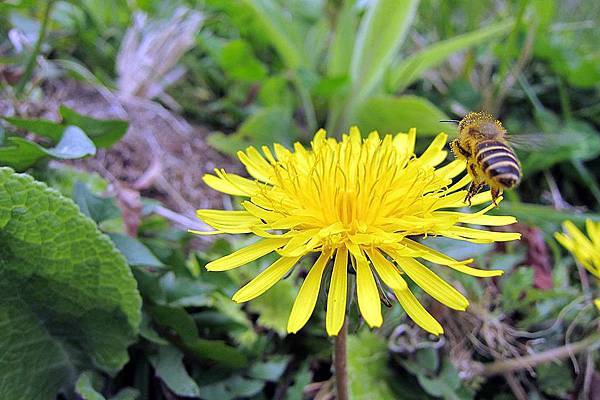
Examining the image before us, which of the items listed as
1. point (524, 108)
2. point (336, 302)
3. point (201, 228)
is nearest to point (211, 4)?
point (201, 228)

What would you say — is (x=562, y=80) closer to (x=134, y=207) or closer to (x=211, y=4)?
(x=211, y=4)

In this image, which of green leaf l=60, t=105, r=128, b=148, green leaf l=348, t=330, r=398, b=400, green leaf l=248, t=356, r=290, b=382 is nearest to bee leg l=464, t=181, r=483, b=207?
green leaf l=348, t=330, r=398, b=400

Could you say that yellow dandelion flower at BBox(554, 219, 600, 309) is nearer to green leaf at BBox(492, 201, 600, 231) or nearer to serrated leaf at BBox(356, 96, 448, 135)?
green leaf at BBox(492, 201, 600, 231)

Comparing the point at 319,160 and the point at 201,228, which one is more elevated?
the point at 319,160

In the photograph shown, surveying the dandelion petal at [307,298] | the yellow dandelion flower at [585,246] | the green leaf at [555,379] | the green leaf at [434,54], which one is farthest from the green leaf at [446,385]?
the green leaf at [434,54]

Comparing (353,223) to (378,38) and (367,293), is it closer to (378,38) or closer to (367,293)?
(367,293)
